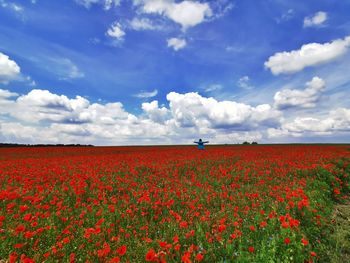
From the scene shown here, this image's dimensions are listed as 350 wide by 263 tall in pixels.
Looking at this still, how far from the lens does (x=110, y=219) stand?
642 cm

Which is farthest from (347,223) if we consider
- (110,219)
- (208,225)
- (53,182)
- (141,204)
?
(53,182)

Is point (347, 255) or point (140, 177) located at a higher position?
point (140, 177)

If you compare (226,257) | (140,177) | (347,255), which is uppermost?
(140,177)

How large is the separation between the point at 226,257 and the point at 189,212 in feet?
7.41

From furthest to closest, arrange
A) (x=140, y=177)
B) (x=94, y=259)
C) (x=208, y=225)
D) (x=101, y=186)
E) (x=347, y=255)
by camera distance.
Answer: (x=140, y=177) → (x=101, y=186) → (x=208, y=225) → (x=347, y=255) → (x=94, y=259)

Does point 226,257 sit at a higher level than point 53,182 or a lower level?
lower

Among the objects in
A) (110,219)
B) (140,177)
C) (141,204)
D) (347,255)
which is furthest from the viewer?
(140,177)

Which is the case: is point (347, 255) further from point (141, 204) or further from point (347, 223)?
point (141, 204)

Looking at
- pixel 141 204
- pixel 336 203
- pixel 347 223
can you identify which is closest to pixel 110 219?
pixel 141 204

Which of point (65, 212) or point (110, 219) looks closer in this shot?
point (110, 219)

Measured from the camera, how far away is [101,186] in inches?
349

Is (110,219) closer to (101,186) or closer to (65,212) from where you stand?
(65,212)

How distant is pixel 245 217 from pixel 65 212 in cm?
489

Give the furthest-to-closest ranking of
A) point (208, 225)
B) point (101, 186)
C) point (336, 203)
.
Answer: point (336, 203)
point (101, 186)
point (208, 225)
